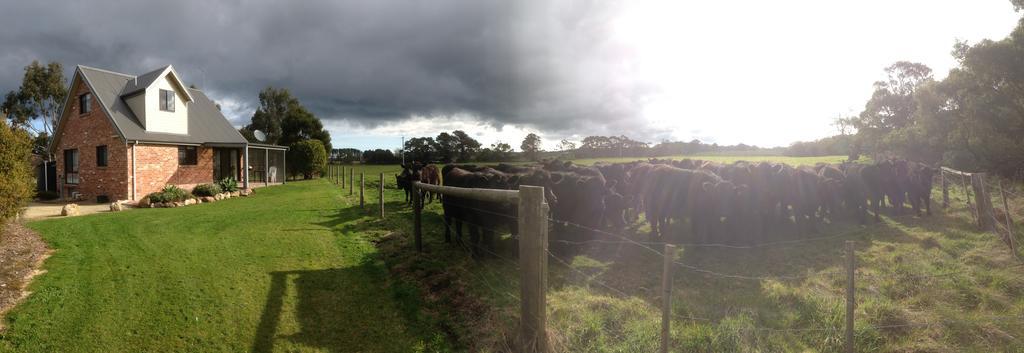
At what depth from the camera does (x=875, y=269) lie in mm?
6930

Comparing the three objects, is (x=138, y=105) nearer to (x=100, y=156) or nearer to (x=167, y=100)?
(x=167, y=100)

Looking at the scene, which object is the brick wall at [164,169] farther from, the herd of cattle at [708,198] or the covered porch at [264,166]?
the herd of cattle at [708,198]

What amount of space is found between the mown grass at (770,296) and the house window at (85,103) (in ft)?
63.7

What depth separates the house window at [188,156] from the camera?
62.0 ft

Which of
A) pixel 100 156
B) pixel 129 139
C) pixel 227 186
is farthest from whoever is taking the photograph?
pixel 227 186

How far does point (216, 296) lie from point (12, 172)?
593cm

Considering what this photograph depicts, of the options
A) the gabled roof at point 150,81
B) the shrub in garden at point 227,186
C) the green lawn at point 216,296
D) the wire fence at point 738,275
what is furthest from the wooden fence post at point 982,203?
the gabled roof at point 150,81

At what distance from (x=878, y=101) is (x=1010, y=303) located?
4237cm

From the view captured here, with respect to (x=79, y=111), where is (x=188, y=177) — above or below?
below

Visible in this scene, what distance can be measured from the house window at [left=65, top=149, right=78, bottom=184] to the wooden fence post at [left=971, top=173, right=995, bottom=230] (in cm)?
3214

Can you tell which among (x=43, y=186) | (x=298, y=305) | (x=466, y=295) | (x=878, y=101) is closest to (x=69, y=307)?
(x=298, y=305)

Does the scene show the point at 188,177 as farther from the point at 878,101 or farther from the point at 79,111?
the point at 878,101

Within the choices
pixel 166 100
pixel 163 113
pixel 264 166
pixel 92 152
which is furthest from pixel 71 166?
pixel 264 166

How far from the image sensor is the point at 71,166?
19.3 m
